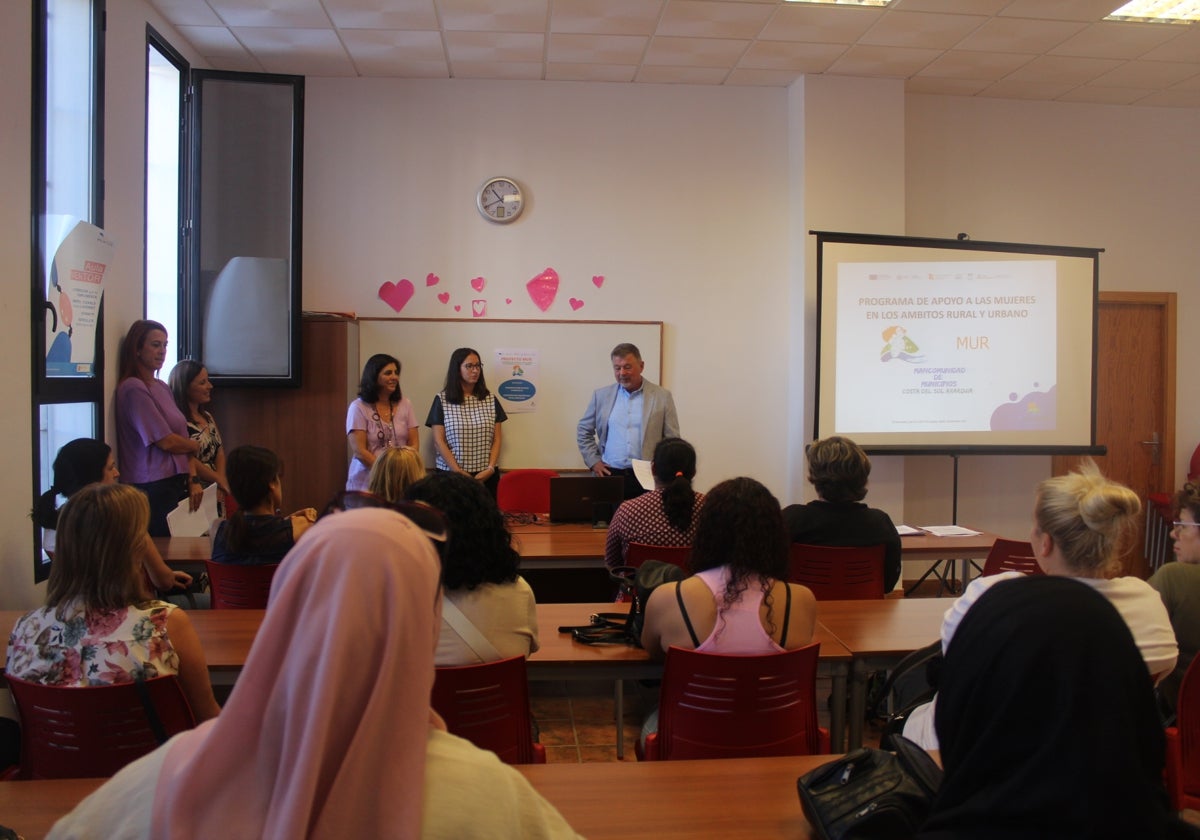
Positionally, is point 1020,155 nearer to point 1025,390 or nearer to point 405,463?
point 1025,390

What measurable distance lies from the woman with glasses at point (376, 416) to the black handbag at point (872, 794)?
413 cm

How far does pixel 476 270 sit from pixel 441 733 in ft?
16.8

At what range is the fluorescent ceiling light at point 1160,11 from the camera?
4836 millimetres

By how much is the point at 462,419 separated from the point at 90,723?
3.73 meters

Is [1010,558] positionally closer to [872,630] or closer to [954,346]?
[872,630]

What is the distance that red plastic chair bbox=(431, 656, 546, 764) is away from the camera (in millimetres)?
1942

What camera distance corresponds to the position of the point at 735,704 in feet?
6.97

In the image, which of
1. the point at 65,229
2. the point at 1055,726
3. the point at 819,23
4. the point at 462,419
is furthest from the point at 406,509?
the point at 819,23

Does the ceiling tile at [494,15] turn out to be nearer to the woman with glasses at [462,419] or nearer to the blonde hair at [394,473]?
the woman with glasses at [462,419]

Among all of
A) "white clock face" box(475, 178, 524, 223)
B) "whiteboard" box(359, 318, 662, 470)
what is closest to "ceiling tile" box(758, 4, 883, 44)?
"white clock face" box(475, 178, 524, 223)

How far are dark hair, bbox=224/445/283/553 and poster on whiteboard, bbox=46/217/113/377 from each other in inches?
50.3

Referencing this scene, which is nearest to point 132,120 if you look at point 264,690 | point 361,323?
point 361,323

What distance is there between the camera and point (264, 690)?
90cm

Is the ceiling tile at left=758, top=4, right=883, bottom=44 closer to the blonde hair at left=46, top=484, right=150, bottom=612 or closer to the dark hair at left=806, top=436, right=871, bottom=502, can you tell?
the dark hair at left=806, top=436, right=871, bottom=502
